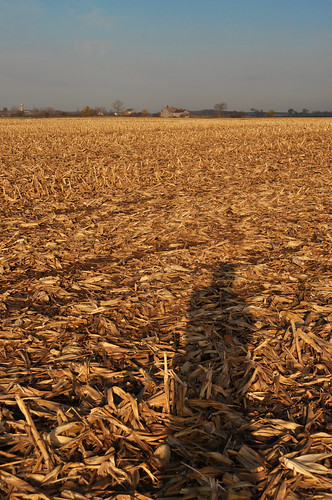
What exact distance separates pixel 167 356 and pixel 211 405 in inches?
25.0

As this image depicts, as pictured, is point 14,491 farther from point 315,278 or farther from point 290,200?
point 290,200

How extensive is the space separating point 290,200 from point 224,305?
4750 mm

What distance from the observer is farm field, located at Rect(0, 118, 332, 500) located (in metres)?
2.04

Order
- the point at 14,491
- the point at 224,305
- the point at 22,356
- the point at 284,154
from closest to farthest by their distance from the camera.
Result: the point at 14,491 < the point at 22,356 < the point at 224,305 < the point at 284,154

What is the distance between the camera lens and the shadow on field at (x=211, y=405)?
2.00 m

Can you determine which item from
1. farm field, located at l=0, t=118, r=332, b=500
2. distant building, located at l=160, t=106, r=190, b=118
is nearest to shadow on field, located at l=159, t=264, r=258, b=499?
farm field, located at l=0, t=118, r=332, b=500

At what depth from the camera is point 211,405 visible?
246 centimetres

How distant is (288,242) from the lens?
211 inches

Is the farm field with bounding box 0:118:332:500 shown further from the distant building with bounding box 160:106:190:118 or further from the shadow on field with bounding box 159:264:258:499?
the distant building with bounding box 160:106:190:118

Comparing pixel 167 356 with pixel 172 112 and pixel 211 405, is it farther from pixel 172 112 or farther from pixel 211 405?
pixel 172 112

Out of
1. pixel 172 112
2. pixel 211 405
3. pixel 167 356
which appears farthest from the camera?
pixel 172 112

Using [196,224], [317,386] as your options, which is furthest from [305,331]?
[196,224]

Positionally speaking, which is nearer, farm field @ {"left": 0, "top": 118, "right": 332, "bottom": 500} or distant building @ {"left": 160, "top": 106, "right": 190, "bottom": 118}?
farm field @ {"left": 0, "top": 118, "right": 332, "bottom": 500}

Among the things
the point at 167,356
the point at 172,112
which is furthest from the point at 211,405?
the point at 172,112
